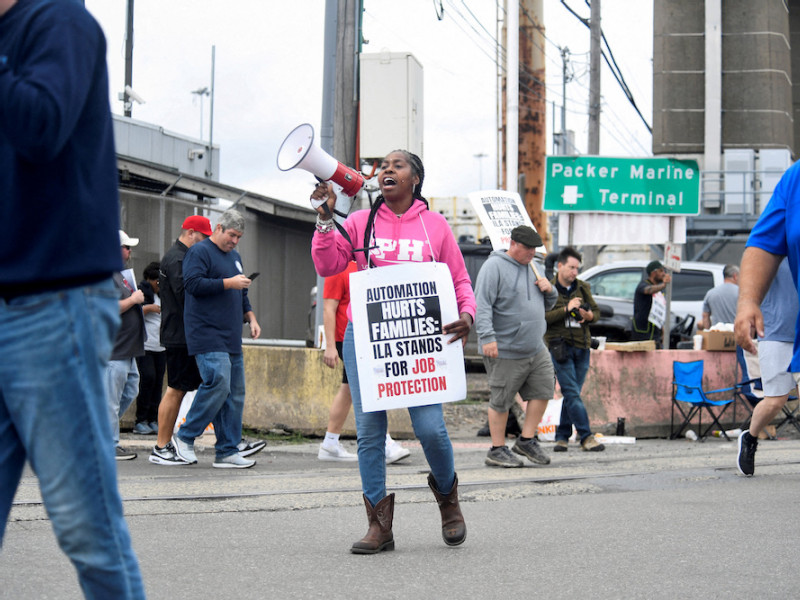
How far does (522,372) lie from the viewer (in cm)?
819

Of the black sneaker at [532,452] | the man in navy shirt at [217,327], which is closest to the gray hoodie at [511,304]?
the black sneaker at [532,452]

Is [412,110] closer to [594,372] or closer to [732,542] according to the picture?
[594,372]

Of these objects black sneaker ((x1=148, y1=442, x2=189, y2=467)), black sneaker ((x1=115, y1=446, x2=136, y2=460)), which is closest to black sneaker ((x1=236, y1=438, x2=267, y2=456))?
black sneaker ((x1=148, y1=442, x2=189, y2=467))

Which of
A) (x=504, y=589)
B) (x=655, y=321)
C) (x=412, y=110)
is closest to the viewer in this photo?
(x=504, y=589)

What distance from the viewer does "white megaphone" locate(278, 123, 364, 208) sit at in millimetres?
4469

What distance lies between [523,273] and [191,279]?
2.55 m

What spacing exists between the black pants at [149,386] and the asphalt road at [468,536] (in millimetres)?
2761

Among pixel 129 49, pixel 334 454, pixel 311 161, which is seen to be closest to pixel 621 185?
pixel 334 454

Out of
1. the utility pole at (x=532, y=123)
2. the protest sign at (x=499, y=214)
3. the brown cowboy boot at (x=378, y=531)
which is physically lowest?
the brown cowboy boot at (x=378, y=531)

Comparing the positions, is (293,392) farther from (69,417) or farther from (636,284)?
(636,284)

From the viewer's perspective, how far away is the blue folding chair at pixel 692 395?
1119 centimetres

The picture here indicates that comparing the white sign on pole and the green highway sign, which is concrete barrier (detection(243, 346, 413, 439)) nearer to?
the green highway sign

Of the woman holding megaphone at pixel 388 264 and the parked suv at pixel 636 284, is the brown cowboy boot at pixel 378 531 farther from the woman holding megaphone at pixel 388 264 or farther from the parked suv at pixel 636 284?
the parked suv at pixel 636 284

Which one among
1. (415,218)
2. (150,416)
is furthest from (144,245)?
(415,218)
